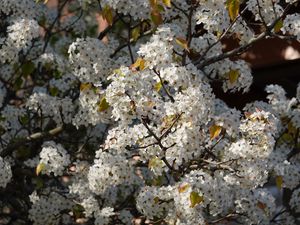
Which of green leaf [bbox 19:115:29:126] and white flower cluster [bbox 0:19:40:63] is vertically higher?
white flower cluster [bbox 0:19:40:63]

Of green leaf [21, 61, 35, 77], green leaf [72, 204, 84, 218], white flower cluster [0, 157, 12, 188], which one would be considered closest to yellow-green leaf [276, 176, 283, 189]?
green leaf [72, 204, 84, 218]

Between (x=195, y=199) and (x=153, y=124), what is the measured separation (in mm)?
693

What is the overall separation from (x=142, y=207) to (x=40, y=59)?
194 centimetres

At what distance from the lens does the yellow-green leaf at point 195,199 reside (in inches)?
175

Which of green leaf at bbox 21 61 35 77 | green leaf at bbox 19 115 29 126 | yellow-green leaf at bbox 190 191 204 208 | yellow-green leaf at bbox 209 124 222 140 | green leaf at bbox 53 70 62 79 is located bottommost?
yellow-green leaf at bbox 190 191 204 208

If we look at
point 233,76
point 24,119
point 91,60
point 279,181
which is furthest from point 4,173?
point 279,181

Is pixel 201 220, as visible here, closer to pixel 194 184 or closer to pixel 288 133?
pixel 194 184

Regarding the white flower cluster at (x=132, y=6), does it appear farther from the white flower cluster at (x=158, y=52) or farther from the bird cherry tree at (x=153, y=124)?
the white flower cluster at (x=158, y=52)

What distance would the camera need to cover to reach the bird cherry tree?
4.57 m

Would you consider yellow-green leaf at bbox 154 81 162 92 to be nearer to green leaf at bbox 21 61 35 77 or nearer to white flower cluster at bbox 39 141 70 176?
white flower cluster at bbox 39 141 70 176

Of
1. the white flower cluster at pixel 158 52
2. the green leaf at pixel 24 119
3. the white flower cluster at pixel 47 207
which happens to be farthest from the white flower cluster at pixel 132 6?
the white flower cluster at pixel 47 207

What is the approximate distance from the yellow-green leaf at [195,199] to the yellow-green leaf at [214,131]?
1.32 ft

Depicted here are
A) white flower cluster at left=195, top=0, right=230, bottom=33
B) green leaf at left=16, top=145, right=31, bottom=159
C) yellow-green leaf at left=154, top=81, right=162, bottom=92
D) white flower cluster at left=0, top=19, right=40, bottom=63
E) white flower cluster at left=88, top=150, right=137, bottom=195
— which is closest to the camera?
yellow-green leaf at left=154, top=81, right=162, bottom=92

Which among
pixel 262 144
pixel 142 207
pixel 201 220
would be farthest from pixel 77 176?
pixel 262 144
